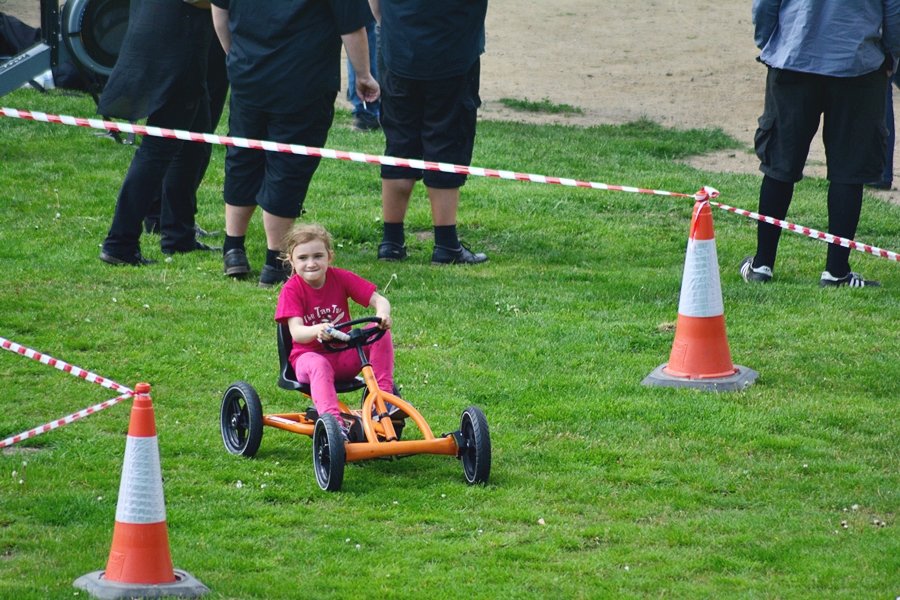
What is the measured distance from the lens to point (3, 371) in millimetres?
6621

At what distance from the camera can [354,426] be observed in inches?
221

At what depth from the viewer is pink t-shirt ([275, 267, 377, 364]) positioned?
5.88m

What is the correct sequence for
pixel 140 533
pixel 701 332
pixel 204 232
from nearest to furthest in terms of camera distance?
pixel 140 533 < pixel 701 332 < pixel 204 232

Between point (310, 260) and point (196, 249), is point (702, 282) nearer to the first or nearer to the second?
point (310, 260)

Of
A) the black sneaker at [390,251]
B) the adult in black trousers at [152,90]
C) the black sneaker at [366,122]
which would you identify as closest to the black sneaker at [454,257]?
the black sneaker at [390,251]

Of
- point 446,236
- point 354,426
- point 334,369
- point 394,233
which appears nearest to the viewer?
point 354,426

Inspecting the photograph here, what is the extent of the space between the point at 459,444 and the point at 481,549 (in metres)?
0.71

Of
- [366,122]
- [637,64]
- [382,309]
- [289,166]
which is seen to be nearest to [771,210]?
[289,166]

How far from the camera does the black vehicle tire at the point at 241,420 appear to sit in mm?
5609

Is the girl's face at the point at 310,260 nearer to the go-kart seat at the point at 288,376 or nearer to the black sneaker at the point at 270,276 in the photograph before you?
the go-kart seat at the point at 288,376

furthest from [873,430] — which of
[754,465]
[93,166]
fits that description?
[93,166]

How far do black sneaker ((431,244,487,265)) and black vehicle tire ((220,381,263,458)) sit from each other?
3.14m

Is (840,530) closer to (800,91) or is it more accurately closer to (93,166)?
(800,91)

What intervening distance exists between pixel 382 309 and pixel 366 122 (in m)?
7.08
